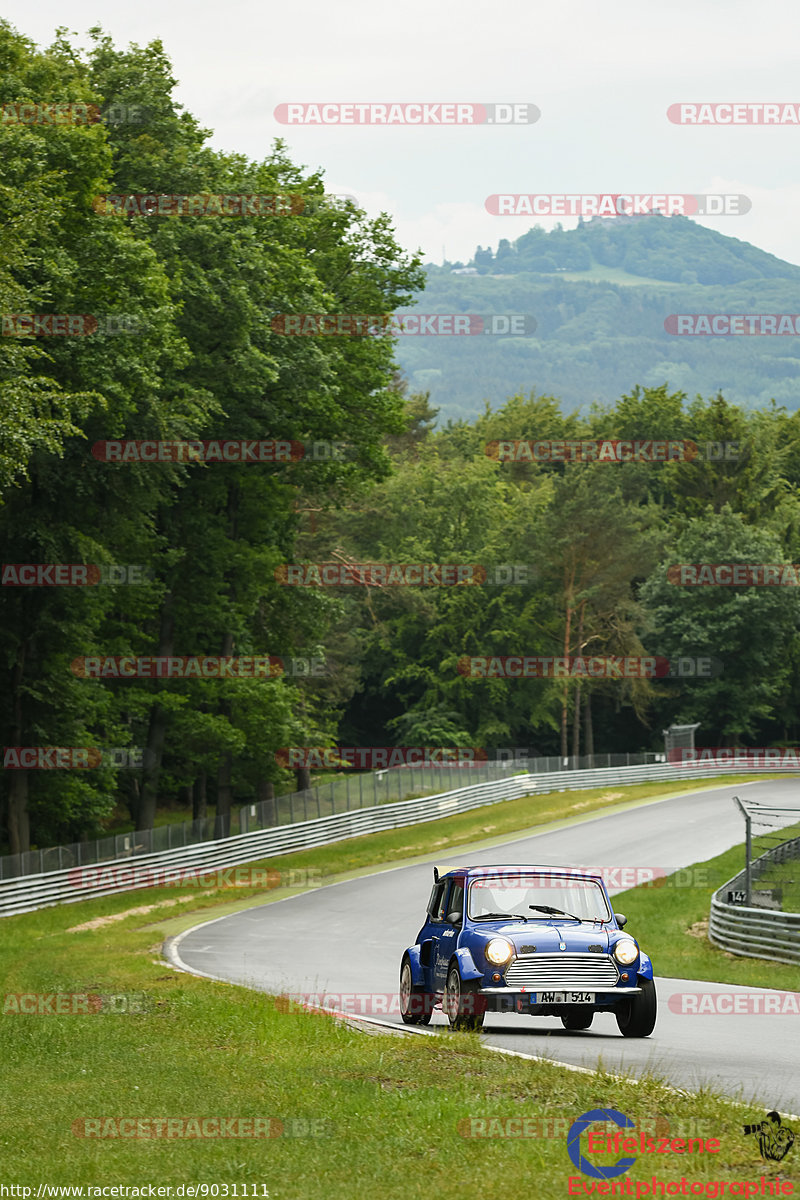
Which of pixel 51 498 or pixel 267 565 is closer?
pixel 51 498

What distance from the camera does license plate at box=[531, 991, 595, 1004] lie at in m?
12.9

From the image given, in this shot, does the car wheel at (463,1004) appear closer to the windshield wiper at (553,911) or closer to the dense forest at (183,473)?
the windshield wiper at (553,911)

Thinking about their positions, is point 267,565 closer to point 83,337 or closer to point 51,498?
point 51,498

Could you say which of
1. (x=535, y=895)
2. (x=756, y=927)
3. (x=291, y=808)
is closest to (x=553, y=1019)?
(x=535, y=895)

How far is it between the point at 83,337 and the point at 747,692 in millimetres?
58718

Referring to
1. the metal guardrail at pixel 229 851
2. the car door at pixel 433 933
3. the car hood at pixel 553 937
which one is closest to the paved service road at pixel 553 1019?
the car door at pixel 433 933

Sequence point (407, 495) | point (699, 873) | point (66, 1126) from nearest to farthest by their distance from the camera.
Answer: point (66, 1126)
point (699, 873)
point (407, 495)

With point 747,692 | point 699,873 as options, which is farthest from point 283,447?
point 747,692

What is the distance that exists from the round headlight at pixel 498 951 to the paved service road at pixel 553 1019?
784 mm

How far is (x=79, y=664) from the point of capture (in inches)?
1449

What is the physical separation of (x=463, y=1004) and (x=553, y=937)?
1082mm

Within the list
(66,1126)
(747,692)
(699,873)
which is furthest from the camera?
(747,692)

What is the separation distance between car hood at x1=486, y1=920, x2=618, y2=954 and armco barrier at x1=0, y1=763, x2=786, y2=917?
70.4 ft

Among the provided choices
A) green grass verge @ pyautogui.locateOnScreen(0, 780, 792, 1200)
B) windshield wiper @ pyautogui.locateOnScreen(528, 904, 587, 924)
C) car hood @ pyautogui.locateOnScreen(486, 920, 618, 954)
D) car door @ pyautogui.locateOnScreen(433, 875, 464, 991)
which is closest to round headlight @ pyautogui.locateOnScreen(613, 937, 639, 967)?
car hood @ pyautogui.locateOnScreen(486, 920, 618, 954)
